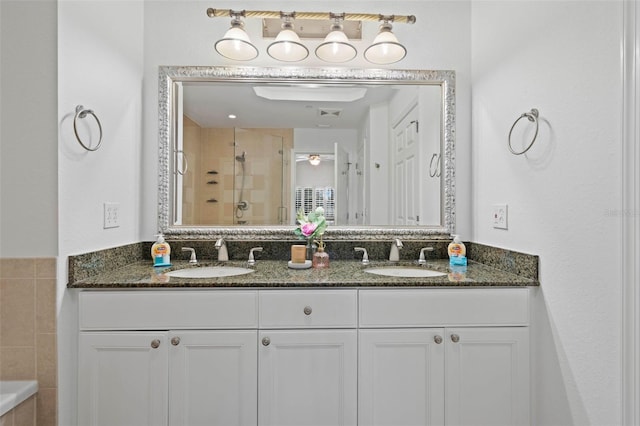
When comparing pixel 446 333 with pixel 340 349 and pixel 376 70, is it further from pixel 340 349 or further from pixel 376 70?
pixel 376 70

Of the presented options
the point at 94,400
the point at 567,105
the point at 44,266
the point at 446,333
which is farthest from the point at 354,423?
the point at 567,105

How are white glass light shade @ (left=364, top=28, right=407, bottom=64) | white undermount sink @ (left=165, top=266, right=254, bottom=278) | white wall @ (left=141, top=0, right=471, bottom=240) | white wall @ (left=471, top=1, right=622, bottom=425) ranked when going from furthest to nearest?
1. white wall @ (left=141, top=0, right=471, bottom=240)
2. white glass light shade @ (left=364, top=28, right=407, bottom=64)
3. white undermount sink @ (left=165, top=266, right=254, bottom=278)
4. white wall @ (left=471, top=1, right=622, bottom=425)

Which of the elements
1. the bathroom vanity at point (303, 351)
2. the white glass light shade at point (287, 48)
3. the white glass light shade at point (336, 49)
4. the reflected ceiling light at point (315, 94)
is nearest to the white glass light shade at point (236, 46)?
the white glass light shade at point (287, 48)

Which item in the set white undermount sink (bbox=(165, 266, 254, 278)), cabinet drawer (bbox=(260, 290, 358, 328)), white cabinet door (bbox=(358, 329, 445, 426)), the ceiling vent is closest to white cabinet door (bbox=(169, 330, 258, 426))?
cabinet drawer (bbox=(260, 290, 358, 328))

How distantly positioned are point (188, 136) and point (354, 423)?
64.8 inches

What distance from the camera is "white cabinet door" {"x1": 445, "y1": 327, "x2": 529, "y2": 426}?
1.37 meters

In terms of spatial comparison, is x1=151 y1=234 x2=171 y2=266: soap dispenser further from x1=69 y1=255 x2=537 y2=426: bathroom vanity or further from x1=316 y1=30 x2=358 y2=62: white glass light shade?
x1=316 y1=30 x2=358 y2=62: white glass light shade

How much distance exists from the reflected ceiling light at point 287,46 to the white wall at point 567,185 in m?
0.99

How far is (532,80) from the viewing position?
138cm

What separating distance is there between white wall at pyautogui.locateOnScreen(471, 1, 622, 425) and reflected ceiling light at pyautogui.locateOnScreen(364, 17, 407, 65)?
476 mm

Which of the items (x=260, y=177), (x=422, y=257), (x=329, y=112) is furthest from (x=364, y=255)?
(x=329, y=112)

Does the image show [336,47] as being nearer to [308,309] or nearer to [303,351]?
[308,309]

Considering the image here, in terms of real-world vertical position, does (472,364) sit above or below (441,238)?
below

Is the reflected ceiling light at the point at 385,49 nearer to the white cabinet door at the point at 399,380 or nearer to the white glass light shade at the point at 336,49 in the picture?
the white glass light shade at the point at 336,49
